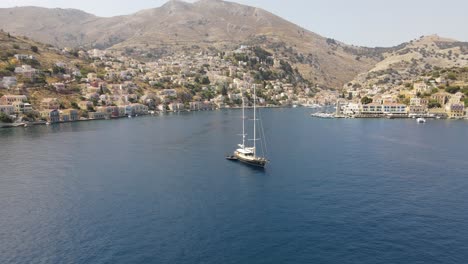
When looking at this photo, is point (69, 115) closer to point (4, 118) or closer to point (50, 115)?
point (50, 115)

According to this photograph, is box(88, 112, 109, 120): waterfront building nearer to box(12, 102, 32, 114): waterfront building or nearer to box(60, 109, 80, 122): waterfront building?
box(60, 109, 80, 122): waterfront building

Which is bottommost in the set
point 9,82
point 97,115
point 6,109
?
point 97,115

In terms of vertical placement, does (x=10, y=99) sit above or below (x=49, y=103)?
above

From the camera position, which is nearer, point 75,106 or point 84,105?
point 75,106

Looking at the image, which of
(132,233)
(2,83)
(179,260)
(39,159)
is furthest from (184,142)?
(2,83)

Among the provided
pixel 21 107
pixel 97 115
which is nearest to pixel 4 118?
pixel 21 107

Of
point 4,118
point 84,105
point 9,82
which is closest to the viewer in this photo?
point 4,118

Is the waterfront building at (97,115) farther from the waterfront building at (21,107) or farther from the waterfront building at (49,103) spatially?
the waterfront building at (21,107)

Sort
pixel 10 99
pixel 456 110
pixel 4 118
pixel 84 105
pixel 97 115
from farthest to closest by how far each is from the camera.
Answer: pixel 456 110
pixel 84 105
pixel 97 115
pixel 10 99
pixel 4 118

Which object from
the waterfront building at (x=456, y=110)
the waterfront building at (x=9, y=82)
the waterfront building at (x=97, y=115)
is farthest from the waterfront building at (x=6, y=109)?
the waterfront building at (x=456, y=110)

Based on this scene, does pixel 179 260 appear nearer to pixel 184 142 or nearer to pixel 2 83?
pixel 184 142
